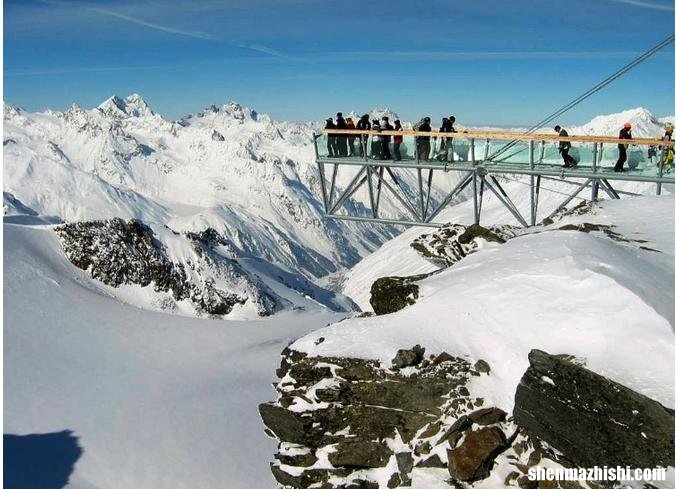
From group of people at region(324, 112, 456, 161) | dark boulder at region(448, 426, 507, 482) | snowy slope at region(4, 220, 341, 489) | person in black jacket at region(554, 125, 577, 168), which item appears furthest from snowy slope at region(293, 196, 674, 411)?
snowy slope at region(4, 220, 341, 489)

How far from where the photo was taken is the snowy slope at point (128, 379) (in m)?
29.9

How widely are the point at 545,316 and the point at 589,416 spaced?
2.96 m

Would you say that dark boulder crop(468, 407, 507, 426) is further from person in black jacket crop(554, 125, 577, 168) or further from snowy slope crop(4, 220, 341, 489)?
snowy slope crop(4, 220, 341, 489)

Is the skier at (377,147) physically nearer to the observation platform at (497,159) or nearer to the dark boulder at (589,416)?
→ the observation platform at (497,159)

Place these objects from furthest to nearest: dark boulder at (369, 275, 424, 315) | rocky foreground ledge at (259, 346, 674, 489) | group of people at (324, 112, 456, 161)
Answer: group of people at (324, 112, 456, 161)
dark boulder at (369, 275, 424, 315)
rocky foreground ledge at (259, 346, 674, 489)

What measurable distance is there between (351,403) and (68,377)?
1034 inches

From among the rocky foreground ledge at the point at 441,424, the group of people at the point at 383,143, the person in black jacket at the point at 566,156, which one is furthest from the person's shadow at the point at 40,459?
the person in black jacket at the point at 566,156

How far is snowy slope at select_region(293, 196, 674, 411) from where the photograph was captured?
1356 cm

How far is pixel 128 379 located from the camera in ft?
124

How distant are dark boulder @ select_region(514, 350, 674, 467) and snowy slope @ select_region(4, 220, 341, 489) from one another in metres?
19.4

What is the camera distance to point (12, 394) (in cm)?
3328

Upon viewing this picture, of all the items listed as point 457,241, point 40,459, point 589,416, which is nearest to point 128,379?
point 40,459

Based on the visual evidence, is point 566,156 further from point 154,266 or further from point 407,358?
point 154,266

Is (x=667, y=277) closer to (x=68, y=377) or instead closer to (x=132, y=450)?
(x=132, y=450)
